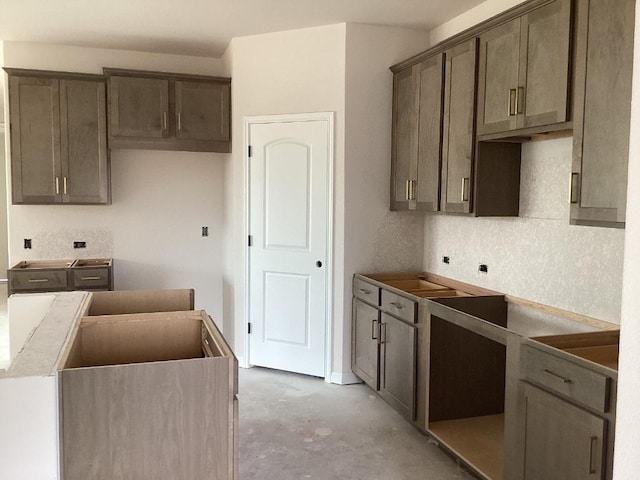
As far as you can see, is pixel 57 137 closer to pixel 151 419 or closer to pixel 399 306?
pixel 399 306

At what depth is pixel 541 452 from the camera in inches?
94.8

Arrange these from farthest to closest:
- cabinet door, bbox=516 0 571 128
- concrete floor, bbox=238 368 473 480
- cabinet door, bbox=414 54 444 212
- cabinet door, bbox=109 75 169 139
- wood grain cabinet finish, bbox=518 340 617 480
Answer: cabinet door, bbox=109 75 169 139 → cabinet door, bbox=414 54 444 212 → concrete floor, bbox=238 368 473 480 → cabinet door, bbox=516 0 571 128 → wood grain cabinet finish, bbox=518 340 617 480

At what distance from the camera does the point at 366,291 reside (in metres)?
4.27

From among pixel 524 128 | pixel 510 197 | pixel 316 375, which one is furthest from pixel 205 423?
pixel 316 375

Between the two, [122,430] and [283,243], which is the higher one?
[283,243]

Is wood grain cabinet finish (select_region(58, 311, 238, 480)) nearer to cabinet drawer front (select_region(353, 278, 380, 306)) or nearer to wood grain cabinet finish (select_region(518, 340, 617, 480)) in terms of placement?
wood grain cabinet finish (select_region(518, 340, 617, 480))

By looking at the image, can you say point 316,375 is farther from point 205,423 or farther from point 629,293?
point 629,293

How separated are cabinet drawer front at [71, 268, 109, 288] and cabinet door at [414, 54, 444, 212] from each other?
2701 millimetres

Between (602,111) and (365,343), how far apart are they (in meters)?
2.44

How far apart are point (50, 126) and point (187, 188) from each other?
4.26 feet

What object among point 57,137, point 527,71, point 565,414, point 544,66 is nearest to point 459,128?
point 527,71

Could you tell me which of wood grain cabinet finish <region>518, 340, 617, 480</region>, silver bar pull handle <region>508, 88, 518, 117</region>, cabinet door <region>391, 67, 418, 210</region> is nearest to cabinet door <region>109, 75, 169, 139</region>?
cabinet door <region>391, 67, 418, 210</region>

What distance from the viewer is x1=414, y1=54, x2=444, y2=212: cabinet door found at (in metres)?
3.79

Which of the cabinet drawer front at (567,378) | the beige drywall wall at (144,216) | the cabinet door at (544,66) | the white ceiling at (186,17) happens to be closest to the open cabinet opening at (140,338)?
the cabinet drawer front at (567,378)
